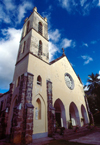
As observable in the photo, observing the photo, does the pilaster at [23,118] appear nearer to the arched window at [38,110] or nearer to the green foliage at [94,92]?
the arched window at [38,110]

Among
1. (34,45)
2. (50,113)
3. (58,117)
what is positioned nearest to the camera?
(50,113)

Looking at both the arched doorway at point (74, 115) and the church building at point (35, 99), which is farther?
the arched doorway at point (74, 115)

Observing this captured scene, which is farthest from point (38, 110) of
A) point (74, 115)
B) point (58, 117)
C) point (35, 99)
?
point (74, 115)

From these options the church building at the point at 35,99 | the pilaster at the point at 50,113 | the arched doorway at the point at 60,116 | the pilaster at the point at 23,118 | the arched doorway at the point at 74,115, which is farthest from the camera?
the arched doorway at the point at 74,115

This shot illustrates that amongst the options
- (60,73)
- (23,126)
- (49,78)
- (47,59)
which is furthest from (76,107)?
(23,126)

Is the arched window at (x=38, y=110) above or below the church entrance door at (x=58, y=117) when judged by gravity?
above

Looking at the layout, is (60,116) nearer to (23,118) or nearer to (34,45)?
(23,118)

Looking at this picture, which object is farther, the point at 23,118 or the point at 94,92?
the point at 94,92

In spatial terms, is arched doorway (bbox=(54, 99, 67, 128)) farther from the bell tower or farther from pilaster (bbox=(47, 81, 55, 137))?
the bell tower

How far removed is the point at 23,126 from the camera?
23.2 ft

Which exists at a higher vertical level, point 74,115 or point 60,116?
point 60,116

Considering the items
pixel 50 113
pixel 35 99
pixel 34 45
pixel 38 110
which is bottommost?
pixel 50 113

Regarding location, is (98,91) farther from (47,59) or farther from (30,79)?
(30,79)

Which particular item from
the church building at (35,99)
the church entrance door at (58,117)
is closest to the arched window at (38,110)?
the church building at (35,99)
